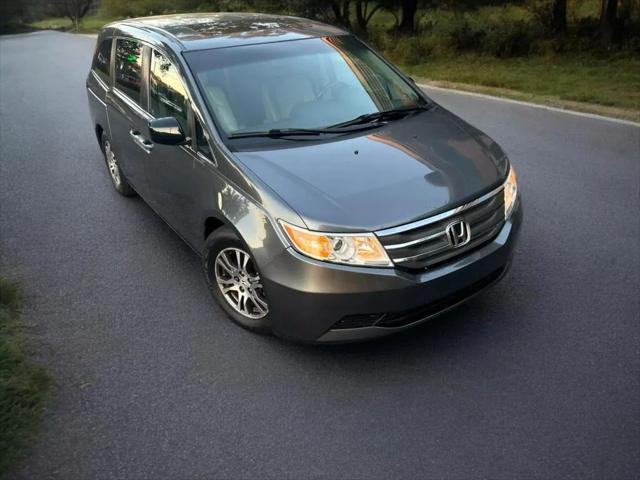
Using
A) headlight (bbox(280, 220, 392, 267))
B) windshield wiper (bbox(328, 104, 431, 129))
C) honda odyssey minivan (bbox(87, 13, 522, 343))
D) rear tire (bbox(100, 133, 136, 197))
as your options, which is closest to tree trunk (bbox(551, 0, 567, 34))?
honda odyssey minivan (bbox(87, 13, 522, 343))

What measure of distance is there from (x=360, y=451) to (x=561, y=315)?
1.84 m

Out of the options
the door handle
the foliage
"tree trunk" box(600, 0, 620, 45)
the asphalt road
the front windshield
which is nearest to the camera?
the asphalt road

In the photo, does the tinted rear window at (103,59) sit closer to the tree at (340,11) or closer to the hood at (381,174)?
the hood at (381,174)

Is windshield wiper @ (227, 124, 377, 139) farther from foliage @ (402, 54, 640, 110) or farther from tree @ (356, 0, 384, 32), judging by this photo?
tree @ (356, 0, 384, 32)

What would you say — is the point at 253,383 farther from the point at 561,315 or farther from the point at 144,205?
the point at 144,205

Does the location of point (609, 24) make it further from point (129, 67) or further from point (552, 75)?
point (129, 67)

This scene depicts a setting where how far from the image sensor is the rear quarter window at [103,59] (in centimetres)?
602

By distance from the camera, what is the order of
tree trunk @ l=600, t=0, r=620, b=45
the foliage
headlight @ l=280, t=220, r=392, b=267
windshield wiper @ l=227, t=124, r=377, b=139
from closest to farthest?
headlight @ l=280, t=220, r=392, b=267, windshield wiper @ l=227, t=124, r=377, b=139, the foliage, tree trunk @ l=600, t=0, r=620, b=45

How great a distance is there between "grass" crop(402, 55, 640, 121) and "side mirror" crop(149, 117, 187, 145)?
742 cm

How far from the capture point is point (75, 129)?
9797mm

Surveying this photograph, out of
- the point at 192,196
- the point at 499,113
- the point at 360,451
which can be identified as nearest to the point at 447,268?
the point at 360,451

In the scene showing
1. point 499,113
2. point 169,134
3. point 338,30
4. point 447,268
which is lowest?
point 499,113

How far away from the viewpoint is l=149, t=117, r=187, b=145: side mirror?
162 inches

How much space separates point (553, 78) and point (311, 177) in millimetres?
10907
